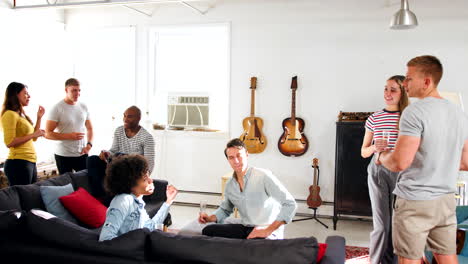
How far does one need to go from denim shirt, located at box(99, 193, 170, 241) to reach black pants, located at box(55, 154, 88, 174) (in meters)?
2.40

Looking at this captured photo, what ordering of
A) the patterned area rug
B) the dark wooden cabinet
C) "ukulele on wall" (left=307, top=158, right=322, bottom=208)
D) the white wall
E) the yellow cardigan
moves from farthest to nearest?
"ukulele on wall" (left=307, top=158, right=322, bottom=208)
the white wall
the dark wooden cabinet
the yellow cardigan
the patterned area rug

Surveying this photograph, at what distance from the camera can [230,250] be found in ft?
6.65

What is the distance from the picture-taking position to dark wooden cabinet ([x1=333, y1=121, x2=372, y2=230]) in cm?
493

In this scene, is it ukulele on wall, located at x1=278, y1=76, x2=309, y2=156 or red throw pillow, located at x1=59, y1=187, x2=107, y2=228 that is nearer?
red throw pillow, located at x1=59, y1=187, x2=107, y2=228

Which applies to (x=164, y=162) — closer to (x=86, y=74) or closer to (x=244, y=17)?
(x=86, y=74)

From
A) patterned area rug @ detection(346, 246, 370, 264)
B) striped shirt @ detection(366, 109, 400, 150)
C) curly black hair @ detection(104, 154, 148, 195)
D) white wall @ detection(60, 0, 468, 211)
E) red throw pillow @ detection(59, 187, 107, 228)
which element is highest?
white wall @ detection(60, 0, 468, 211)

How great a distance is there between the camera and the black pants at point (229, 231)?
114 inches

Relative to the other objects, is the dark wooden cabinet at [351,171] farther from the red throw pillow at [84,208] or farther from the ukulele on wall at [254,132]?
the red throw pillow at [84,208]

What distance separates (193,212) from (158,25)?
2.54m

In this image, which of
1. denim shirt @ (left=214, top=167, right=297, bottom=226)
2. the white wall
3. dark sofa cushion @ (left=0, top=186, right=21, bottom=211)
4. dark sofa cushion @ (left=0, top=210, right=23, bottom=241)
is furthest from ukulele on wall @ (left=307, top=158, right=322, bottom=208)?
dark sofa cushion @ (left=0, top=210, right=23, bottom=241)

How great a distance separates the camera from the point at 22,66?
5633 mm

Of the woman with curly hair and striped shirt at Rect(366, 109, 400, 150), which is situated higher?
striped shirt at Rect(366, 109, 400, 150)

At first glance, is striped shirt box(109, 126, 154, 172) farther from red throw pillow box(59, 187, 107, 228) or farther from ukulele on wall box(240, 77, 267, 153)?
ukulele on wall box(240, 77, 267, 153)

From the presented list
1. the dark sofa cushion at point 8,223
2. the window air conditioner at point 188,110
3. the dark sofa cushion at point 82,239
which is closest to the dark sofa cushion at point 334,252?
the dark sofa cushion at point 82,239
